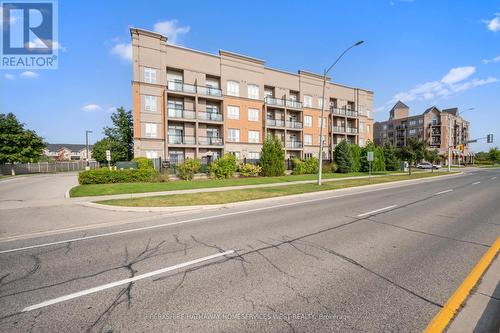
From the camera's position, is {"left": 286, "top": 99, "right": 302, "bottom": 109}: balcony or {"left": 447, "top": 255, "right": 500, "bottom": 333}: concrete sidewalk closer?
{"left": 447, "top": 255, "right": 500, "bottom": 333}: concrete sidewalk

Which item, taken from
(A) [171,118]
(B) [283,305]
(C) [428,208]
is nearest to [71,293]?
(B) [283,305]

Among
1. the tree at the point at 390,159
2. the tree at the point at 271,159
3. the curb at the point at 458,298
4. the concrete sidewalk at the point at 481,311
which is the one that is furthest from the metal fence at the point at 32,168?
the tree at the point at 390,159

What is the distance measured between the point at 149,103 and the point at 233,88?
11994 mm

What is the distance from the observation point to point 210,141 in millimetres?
31891

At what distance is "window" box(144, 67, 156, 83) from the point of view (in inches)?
1088

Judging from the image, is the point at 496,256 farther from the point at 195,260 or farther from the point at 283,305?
the point at 195,260

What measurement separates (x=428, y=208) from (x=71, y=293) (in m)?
12.1

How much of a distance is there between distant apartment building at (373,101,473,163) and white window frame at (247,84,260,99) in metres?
60.6

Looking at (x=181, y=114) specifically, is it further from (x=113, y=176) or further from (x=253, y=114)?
(x=113, y=176)

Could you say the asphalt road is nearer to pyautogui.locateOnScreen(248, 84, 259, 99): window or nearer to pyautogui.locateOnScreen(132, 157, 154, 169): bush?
pyautogui.locateOnScreen(132, 157, 154, 169): bush

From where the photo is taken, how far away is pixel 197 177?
23.8 metres

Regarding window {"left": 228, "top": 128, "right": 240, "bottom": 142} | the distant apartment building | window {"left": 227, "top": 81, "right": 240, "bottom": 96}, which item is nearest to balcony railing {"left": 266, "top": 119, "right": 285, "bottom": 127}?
window {"left": 228, "top": 128, "right": 240, "bottom": 142}

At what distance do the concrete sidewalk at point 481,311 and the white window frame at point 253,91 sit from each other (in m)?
34.2

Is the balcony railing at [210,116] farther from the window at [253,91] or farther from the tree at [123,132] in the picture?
the tree at [123,132]
